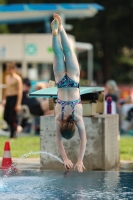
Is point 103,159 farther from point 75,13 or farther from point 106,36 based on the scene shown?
point 106,36

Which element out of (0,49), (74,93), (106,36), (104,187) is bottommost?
(104,187)

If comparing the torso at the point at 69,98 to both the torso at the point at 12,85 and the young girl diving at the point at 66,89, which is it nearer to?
the young girl diving at the point at 66,89

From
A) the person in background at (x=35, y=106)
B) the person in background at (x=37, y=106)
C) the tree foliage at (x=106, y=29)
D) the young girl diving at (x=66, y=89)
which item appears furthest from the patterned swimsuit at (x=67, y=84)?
the tree foliage at (x=106, y=29)

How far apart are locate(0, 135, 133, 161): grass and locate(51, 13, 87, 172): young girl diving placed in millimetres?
3911

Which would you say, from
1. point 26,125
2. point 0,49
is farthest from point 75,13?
point 26,125

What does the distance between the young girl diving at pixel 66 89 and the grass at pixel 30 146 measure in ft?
12.8

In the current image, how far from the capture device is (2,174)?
427 inches

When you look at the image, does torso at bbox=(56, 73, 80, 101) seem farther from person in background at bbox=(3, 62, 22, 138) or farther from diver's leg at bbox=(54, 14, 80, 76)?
person in background at bbox=(3, 62, 22, 138)

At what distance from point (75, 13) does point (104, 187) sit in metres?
25.2

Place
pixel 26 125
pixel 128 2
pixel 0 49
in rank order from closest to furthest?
pixel 26 125
pixel 0 49
pixel 128 2

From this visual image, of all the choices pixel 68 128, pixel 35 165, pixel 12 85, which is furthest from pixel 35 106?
pixel 68 128

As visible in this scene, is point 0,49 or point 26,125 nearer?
point 26,125

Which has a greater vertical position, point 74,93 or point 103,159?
point 74,93

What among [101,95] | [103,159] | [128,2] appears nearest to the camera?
[103,159]
